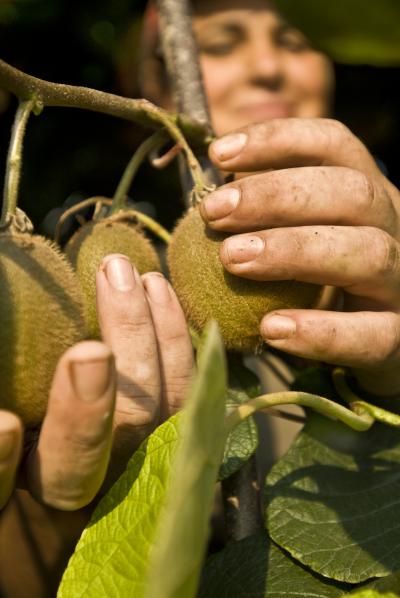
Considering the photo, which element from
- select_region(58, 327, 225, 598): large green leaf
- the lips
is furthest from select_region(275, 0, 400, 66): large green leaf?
select_region(58, 327, 225, 598): large green leaf

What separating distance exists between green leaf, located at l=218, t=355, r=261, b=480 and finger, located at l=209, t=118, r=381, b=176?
0.31 m

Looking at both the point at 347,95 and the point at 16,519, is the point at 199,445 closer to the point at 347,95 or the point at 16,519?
the point at 16,519

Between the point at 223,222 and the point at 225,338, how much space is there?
16cm

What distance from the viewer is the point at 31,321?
777 millimetres

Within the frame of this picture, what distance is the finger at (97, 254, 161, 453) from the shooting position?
0.81 metres

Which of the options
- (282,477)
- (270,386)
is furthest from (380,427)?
(270,386)

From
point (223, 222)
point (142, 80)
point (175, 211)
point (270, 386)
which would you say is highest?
point (223, 222)

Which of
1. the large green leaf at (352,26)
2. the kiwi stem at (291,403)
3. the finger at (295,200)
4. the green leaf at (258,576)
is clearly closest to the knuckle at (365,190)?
the finger at (295,200)

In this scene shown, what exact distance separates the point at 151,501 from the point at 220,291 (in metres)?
0.31

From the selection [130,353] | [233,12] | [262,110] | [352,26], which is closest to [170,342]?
[130,353]

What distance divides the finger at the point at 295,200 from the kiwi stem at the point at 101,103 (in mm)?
99

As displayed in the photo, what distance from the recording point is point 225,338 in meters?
0.96

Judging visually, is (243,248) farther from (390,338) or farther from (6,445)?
(6,445)

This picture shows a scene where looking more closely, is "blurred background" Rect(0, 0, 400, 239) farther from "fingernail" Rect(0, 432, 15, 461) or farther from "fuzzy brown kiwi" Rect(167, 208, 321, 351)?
A: "fingernail" Rect(0, 432, 15, 461)
